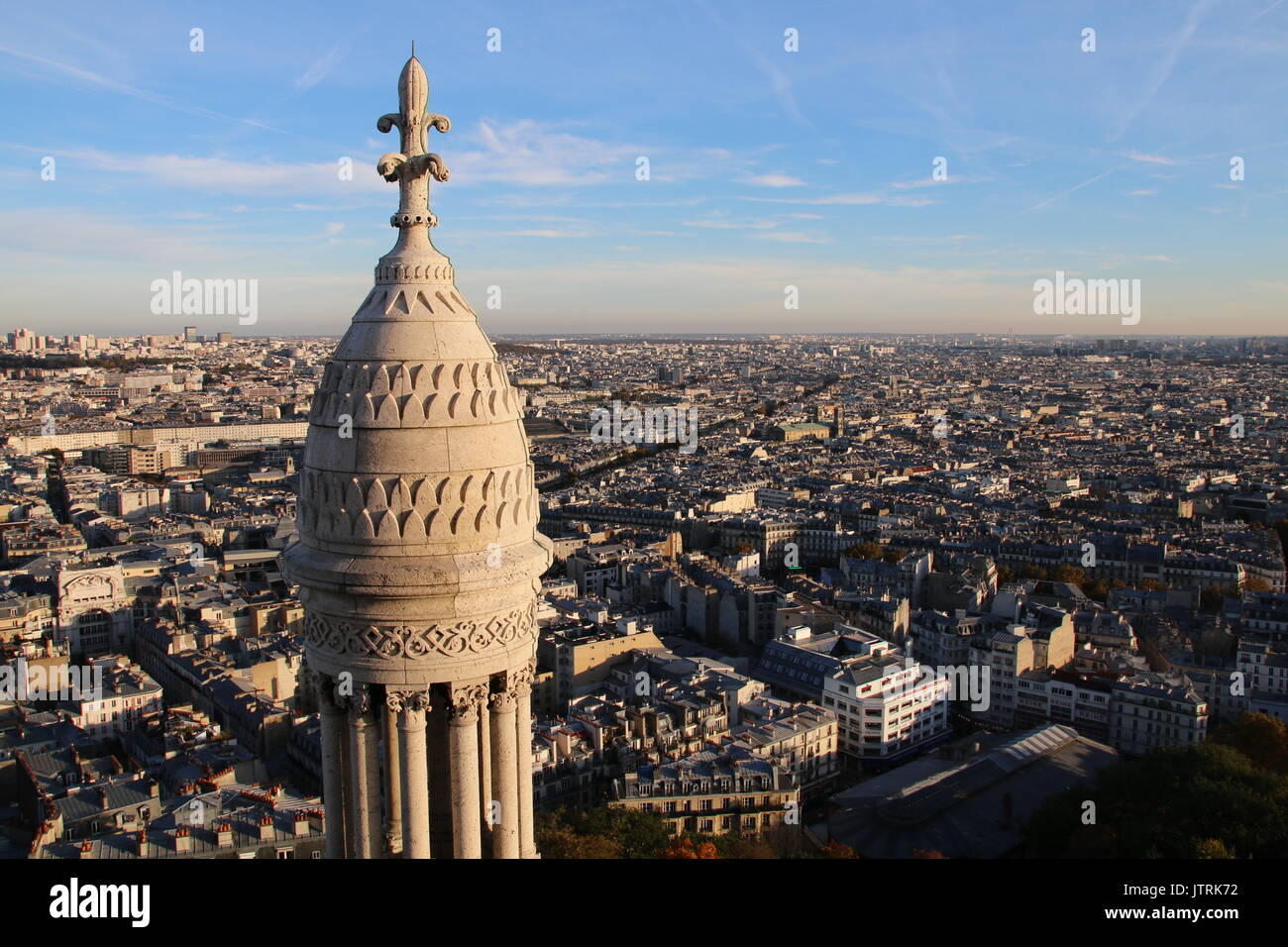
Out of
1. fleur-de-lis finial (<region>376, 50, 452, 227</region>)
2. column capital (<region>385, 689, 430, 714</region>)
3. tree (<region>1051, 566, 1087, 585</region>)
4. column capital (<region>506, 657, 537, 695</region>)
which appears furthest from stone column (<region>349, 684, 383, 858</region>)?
tree (<region>1051, 566, 1087, 585</region>)

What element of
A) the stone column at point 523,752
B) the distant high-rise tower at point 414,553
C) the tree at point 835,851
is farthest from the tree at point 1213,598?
the distant high-rise tower at point 414,553

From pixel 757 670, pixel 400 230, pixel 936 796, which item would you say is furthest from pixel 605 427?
pixel 400 230

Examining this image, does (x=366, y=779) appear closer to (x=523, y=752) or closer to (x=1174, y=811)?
(x=523, y=752)

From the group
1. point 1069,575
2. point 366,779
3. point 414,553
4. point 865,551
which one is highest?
point 414,553

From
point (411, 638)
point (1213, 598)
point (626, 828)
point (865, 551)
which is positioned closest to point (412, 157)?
point (411, 638)

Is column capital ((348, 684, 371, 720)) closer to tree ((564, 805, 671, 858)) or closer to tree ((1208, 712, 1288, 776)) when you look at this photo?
tree ((564, 805, 671, 858))

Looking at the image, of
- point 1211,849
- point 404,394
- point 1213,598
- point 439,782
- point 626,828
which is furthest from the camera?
point 1213,598
